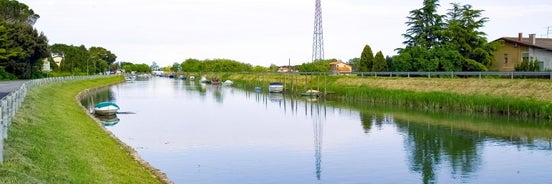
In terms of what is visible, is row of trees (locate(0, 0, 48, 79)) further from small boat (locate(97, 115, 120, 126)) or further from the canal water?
small boat (locate(97, 115, 120, 126))

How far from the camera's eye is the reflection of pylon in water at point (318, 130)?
72.8 feet

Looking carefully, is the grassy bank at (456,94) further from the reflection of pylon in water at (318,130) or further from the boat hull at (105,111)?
the boat hull at (105,111)

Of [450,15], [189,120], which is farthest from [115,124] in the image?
[450,15]

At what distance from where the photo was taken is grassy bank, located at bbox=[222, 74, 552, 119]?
38.7m

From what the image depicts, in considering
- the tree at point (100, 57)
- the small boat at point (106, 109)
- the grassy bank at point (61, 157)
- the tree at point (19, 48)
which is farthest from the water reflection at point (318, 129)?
the tree at point (100, 57)

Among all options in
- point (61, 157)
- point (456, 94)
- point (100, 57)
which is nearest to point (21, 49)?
point (456, 94)

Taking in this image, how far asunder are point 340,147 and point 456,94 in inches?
904

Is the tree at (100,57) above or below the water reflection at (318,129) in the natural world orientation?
above

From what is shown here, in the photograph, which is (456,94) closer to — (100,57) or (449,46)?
(449,46)

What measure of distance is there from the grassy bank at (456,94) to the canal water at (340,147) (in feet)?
6.18

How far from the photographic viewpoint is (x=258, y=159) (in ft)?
76.0

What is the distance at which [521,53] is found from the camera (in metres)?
58.4

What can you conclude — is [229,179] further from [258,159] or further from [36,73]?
[36,73]

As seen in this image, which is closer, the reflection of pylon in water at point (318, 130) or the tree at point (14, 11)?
the reflection of pylon in water at point (318, 130)
